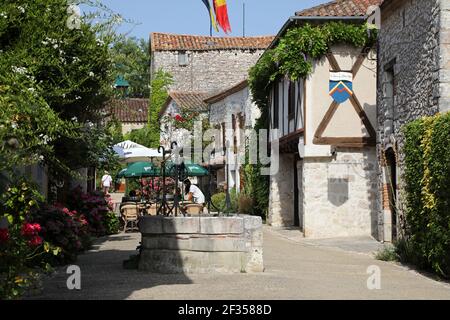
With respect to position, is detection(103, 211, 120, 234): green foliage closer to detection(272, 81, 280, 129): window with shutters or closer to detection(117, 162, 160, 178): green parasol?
detection(117, 162, 160, 178): green parasol

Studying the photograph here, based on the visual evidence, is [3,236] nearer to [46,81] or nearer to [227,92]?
[46,81]

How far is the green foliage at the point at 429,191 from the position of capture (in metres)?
9.88

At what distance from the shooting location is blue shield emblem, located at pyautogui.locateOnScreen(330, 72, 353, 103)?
57.3 feet

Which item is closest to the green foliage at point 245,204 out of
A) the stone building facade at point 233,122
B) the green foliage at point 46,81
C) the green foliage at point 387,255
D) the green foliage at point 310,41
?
the stone building facade at point 233,122

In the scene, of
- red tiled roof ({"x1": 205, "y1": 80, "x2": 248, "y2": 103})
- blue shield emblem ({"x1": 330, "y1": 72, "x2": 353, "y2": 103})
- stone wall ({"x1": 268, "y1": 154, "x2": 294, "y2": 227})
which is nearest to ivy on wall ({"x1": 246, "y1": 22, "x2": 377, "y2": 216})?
blue shield emblem ({"x1": 330, "y1": 72, "x2": 353, "y2": 103})

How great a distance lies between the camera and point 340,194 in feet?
57.9

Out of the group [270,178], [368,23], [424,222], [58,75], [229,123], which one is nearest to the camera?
[58,75]

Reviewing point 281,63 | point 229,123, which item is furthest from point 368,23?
point 229,123

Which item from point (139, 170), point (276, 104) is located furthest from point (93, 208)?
point (276, 104)
